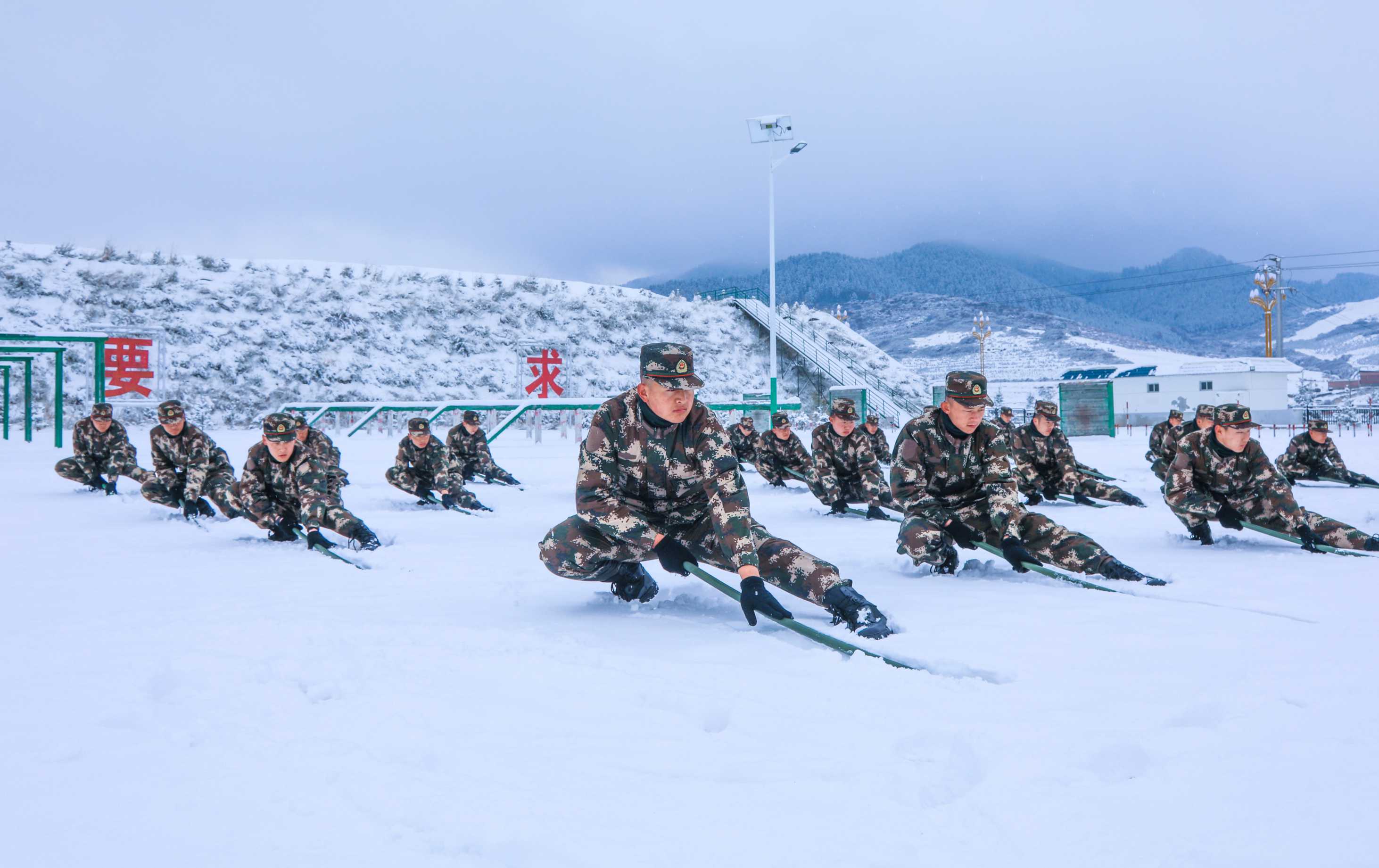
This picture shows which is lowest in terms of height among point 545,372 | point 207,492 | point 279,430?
point 207,492

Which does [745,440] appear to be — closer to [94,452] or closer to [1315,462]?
[1315,462]

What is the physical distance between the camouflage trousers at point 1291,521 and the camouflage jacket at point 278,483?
693 cm

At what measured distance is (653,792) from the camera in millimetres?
2270

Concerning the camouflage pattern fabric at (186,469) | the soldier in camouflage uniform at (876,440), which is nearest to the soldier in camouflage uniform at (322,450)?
the camouflage pattern fabric at (186,469)

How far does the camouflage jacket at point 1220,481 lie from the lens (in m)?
6.54

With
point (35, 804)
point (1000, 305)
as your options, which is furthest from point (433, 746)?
point (1000, 305)

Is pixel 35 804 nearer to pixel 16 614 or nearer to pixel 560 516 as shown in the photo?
pixel 16 614

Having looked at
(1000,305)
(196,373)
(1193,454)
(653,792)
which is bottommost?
(653,792)

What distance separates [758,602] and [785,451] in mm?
8987

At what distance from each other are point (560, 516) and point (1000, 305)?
380ft

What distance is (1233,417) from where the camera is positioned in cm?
658

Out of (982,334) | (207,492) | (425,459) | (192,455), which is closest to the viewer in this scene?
(207,492)

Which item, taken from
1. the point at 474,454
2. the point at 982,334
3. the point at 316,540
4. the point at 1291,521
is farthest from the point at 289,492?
the point at 982,334

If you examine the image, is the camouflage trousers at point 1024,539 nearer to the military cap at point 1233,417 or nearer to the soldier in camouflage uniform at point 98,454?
the military cap at point 1233,417
